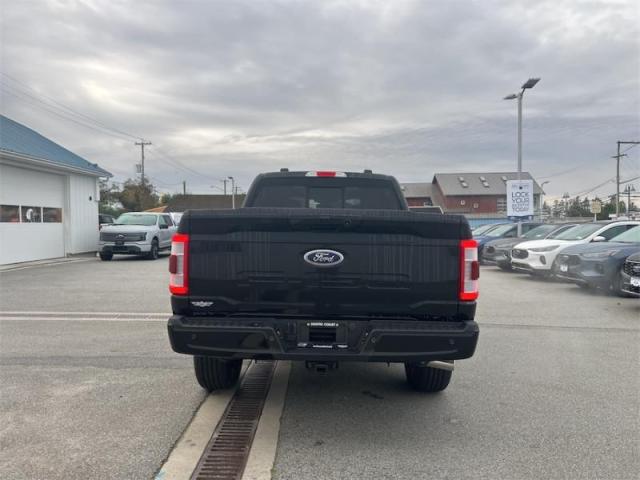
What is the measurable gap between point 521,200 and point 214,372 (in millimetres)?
18539

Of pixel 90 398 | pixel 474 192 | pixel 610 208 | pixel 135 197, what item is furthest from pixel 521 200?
pixel 610 208

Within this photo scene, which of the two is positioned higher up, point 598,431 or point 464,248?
point 464,248

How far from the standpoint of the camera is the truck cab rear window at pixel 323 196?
218 inches

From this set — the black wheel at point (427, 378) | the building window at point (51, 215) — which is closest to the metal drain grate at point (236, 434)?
the black wheel at point (427, 378)

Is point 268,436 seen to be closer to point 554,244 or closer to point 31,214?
point 554,244

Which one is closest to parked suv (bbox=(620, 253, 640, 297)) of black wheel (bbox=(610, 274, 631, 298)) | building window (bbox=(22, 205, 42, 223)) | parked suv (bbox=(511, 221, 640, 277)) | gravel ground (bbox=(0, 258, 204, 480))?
black wheel (bbox=(610, 274, 631, 298))

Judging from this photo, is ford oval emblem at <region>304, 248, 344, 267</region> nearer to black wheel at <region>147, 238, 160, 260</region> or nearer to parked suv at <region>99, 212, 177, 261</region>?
parked suv at <region>99, 212, 177, 261</region>

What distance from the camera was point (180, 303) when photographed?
11.5 feet

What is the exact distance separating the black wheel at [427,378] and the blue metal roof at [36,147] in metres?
15.2

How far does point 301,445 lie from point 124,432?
1.32 metres

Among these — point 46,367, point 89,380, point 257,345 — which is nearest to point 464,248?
point 257,345

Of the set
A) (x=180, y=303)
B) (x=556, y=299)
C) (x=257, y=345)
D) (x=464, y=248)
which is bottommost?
(x=556, y=299)

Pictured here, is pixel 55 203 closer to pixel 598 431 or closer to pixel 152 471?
pixel 152 471

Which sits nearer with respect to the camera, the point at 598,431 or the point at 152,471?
the point at 152,471
